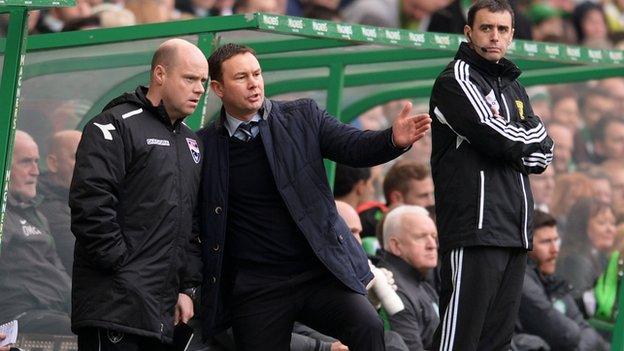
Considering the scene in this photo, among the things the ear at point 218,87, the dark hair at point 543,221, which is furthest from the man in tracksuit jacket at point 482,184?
the dark hair at point 543,221

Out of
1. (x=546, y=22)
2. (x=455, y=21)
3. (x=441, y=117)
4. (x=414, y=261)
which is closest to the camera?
(x=441, y=117)

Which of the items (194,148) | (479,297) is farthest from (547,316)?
(194,148)

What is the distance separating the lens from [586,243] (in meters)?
11.8

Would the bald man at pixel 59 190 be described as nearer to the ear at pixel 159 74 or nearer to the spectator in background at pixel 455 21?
the ear at pixel 159 74

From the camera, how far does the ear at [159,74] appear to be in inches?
267

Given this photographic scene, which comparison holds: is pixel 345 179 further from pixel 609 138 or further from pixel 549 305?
pixel 609 138

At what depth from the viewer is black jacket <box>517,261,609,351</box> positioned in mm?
10062

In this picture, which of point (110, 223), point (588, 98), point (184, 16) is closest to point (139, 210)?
point (110, 223)

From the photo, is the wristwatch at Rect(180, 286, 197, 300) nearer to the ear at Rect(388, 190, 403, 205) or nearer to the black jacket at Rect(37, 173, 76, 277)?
the black jacket at Rect(37, 173, 76, 277)

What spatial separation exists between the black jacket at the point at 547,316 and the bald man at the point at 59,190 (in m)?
3.05

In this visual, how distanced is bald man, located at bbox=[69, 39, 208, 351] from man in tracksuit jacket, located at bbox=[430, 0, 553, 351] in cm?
114

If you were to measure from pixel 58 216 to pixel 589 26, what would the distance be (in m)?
9.13

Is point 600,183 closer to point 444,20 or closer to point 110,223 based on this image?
point 444,20

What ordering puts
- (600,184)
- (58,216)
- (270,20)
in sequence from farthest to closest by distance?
(600,184)
(58,216)
(270,20)
